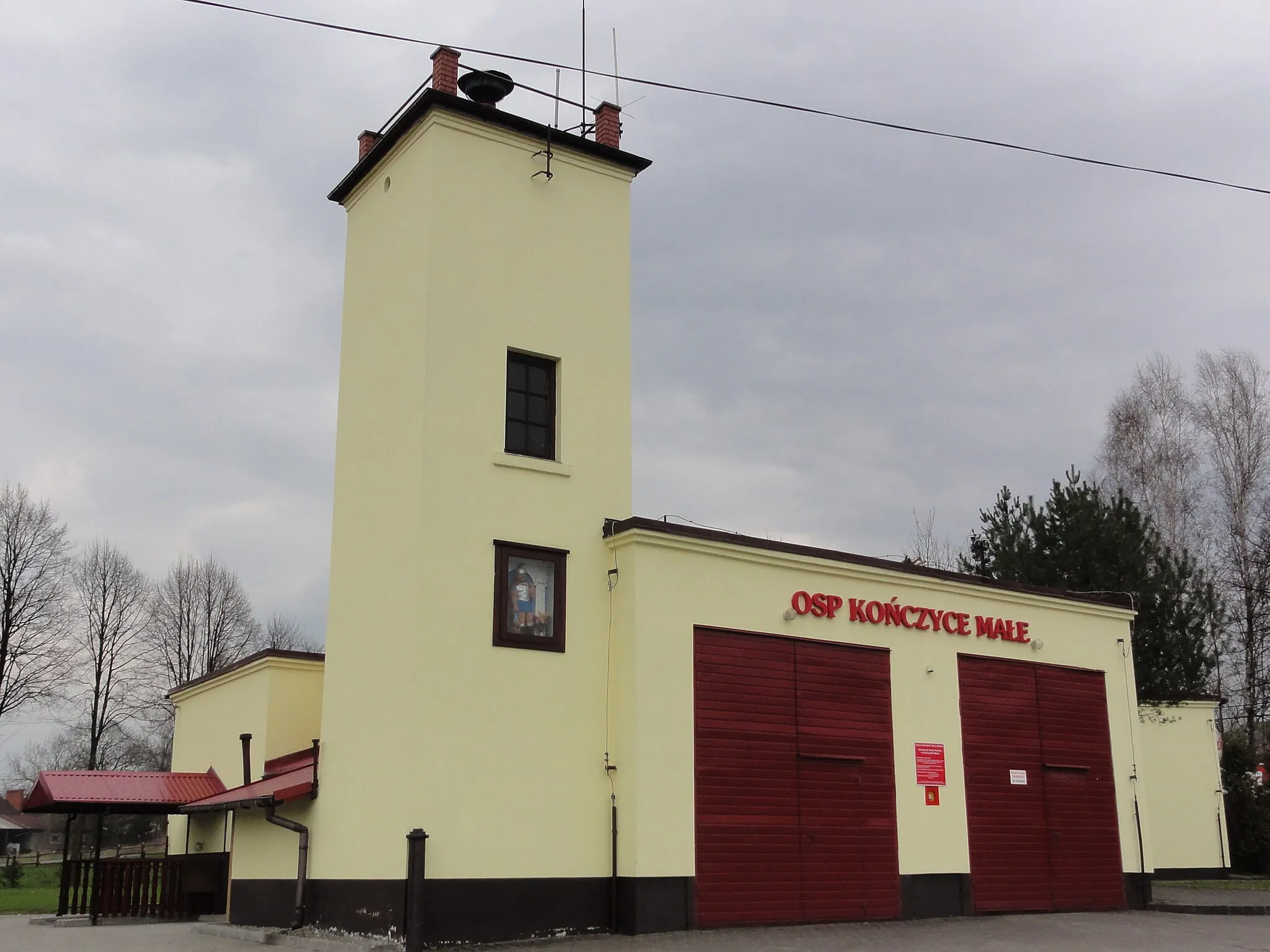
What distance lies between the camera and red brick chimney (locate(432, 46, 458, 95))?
51.3ft

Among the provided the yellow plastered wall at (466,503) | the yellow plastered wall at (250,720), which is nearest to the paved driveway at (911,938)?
the yellow plastered wall at (466,503)

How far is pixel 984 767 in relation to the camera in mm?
17484

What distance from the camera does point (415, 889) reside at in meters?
12.3

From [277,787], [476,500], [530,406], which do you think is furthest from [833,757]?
[277,787]

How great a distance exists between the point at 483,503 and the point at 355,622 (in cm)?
237

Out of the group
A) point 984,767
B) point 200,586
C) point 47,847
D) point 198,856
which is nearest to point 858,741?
point 984,767

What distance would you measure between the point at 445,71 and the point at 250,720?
11144 millimetres

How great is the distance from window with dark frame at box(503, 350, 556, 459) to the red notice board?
6.99 metres

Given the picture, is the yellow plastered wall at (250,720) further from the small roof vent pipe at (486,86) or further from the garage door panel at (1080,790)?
the garage door panel at (1080,790)

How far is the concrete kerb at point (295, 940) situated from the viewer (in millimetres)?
12242

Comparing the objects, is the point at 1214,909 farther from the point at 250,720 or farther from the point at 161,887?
the point at 161,887

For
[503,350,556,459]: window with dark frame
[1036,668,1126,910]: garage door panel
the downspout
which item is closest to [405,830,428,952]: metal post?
[503,350,556,459]: window with dark frame

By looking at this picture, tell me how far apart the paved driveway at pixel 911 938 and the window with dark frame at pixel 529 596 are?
11.5 ft

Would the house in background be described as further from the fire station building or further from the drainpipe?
the fire station building
